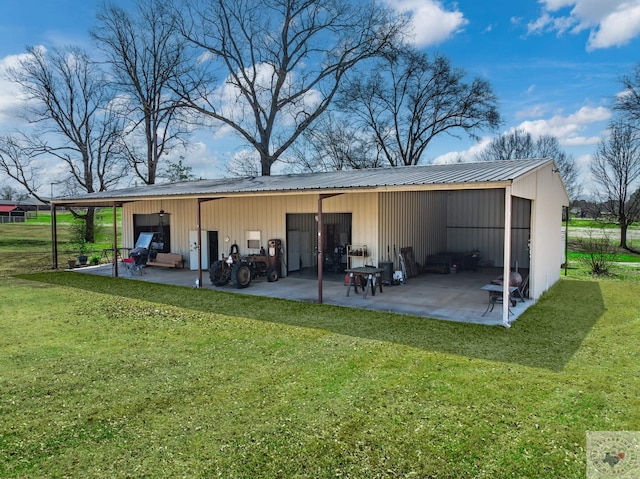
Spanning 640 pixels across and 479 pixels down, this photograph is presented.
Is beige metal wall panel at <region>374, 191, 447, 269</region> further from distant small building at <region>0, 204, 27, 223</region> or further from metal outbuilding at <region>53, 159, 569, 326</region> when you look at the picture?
distant small building at <region>0, 204, 27, 223</region>

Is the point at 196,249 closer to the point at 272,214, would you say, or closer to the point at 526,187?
the point at 272,214

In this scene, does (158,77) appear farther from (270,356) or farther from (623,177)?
(623,177)

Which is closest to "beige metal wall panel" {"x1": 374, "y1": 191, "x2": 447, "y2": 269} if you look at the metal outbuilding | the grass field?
the metal outbuilding

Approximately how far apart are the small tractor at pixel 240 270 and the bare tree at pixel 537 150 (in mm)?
27078

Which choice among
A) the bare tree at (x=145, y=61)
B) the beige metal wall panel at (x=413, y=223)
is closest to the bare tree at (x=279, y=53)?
the bare tree at (x=145, y=61)

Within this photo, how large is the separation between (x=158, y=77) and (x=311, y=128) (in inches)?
375

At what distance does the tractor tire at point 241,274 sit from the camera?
10.9 m

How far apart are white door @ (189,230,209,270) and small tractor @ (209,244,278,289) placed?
9.10 feet

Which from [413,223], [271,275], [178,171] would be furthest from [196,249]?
[178,171]

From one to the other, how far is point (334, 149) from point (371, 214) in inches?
748

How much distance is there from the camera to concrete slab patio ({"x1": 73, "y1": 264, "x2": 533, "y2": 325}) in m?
8.20

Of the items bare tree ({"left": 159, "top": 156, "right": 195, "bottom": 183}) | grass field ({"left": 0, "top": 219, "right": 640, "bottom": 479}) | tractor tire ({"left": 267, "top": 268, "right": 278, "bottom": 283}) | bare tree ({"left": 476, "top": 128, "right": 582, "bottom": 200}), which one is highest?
bare tree ({"left": 476, "top": 128, "right": 582, "bottom": 200})

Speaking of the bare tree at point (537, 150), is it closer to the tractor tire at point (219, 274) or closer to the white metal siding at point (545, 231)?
the white metal siding at point (545, 231)

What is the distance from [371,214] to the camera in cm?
1112
